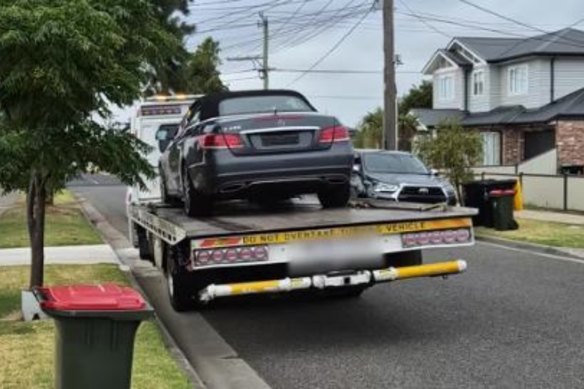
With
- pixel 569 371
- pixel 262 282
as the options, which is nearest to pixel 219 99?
pixel 262 282

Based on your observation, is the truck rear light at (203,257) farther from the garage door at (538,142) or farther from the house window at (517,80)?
the house window at (517,80)

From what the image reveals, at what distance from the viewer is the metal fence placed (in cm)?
2489

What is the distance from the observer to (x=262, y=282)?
785 centimetres

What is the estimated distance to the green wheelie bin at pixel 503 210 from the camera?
64.5 feet

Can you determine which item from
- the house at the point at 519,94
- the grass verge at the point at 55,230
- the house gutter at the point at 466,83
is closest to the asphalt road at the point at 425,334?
the grass verge at the point at 55,230

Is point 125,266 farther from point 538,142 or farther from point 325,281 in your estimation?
point 538,142

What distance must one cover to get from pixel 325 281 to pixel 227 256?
920mm

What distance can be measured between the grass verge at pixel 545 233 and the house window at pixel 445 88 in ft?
98.6

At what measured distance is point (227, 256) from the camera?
7660 mm

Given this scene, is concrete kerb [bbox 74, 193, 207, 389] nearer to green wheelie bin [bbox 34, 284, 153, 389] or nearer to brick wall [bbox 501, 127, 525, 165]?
green wheelie bin [bbox 34, 284, 153, 389]

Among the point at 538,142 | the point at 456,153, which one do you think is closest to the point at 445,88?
the point at 538,142

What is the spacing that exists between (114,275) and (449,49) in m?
40.9

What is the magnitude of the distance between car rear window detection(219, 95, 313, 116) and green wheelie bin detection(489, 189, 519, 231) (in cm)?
1038

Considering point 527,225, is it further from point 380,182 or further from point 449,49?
point 449,49
